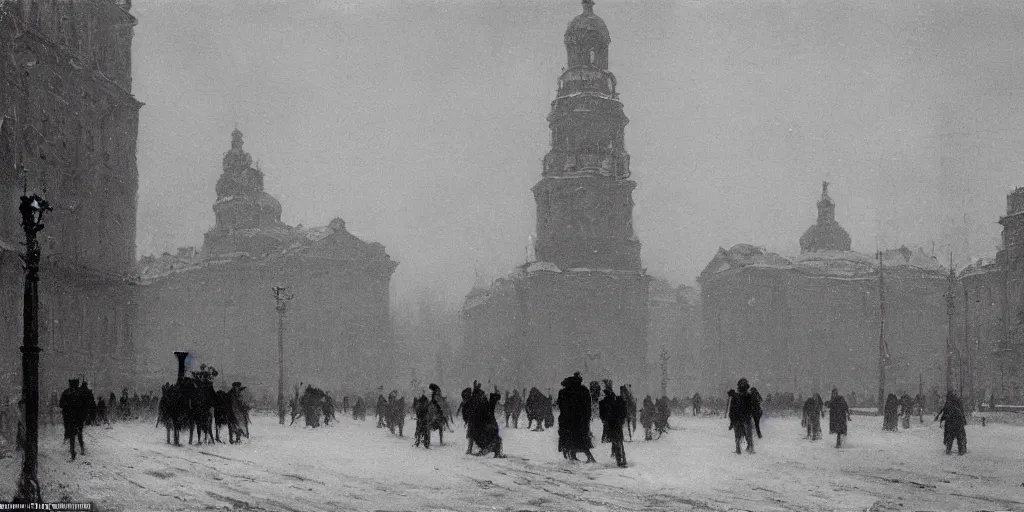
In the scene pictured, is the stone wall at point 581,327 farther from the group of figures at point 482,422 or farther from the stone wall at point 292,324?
the group of figures at point 482,422

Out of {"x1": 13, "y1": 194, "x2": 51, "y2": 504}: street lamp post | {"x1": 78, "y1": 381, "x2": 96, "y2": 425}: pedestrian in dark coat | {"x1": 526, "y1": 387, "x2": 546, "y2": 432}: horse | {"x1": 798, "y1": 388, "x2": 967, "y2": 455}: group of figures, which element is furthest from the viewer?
{"x1": 526, "y1": 387, "x2": 546, "y2": 432}: horse

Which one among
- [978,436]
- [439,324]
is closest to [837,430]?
[978,436]

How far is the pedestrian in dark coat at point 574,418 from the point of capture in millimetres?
18969

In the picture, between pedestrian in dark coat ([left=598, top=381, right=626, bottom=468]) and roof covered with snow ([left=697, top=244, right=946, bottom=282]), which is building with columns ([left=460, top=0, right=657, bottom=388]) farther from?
pedestrian in dark coat ([left=598, top=381, right=626, bottom=468])

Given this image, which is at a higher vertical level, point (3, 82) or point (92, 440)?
point (3, 82)

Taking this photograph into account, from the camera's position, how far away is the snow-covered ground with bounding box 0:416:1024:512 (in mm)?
14117

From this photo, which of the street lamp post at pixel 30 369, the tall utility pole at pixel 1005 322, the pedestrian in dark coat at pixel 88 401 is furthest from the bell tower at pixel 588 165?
the street lamp post at pixel 30 369

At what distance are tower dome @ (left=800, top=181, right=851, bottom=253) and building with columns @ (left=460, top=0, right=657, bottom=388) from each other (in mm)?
26353

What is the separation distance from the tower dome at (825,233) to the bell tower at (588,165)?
27.1 meters

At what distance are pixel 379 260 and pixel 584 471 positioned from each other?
70.3m

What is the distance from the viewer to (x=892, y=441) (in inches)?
1043

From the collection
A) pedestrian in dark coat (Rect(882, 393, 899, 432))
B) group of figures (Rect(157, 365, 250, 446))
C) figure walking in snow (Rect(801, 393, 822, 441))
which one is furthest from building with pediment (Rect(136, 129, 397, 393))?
group of figures (Rect(157, 365, 250, 446))

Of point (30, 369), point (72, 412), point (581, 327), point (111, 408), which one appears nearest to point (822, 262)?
point (581, 327)

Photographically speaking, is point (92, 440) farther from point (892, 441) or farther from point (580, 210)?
point (580, 210)
